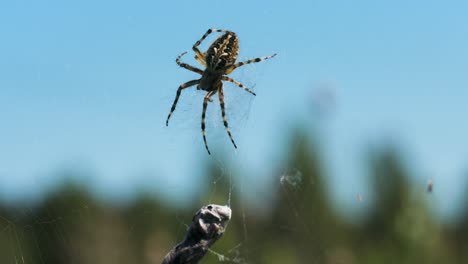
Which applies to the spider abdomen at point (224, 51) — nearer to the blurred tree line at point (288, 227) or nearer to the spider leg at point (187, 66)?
the spider leg at point (187, 66)

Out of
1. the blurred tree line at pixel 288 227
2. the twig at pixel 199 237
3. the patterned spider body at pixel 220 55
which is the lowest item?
the blurred tree line at pixel 288 227

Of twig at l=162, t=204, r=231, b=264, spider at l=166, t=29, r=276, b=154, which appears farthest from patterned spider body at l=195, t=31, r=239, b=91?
twig at l=162, t=204, r=231, b=264

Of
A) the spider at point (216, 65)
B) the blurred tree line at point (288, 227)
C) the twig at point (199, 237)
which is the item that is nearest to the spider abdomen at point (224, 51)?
the spider at point (216, 65)

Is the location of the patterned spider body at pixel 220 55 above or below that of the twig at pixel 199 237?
above

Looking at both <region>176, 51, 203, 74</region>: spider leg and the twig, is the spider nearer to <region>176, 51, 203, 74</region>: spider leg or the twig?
<region>176, 51, 203, 74</region>: spider leg

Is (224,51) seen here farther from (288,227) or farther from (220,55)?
(288,227)

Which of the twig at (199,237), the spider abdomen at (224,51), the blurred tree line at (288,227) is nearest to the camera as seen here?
the twig at (199,237)

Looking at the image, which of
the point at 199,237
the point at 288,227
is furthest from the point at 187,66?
the point at 288,227
